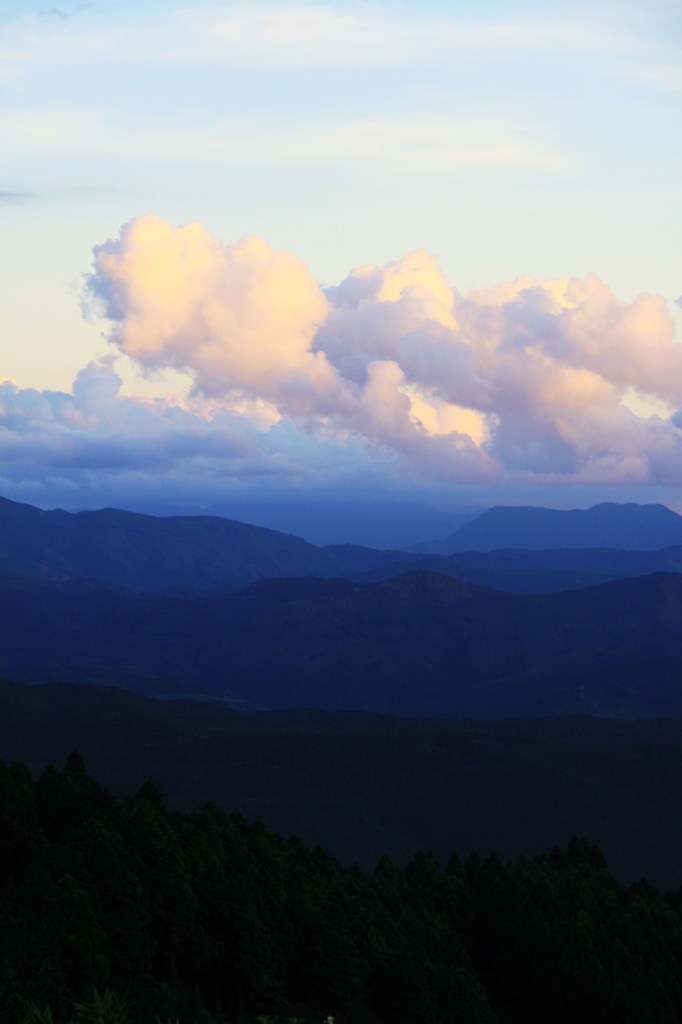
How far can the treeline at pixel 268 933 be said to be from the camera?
56.8m

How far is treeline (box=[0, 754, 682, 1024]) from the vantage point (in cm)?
5681

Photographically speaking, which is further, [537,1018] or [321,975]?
[537,1018]

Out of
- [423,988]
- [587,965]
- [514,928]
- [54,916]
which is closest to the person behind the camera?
[54,916]

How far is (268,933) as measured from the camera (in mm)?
67812

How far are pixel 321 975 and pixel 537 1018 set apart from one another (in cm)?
1756

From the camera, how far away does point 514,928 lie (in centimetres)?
8381

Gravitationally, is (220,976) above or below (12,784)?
below

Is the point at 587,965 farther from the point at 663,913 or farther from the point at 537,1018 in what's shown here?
the point at 663,913

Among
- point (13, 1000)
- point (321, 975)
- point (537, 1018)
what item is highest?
point (13, 1000)

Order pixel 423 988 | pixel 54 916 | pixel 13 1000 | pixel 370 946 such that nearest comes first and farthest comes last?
pixel 13 1000 → pixel 54 916 → pixel 423 988 → pixel 370 946

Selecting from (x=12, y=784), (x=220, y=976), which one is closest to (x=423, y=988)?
(x=220, y=976)

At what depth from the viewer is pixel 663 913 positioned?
92500mm

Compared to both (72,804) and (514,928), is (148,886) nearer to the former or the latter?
(72,804)

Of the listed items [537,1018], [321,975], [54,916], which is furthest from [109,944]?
[537,1018]
